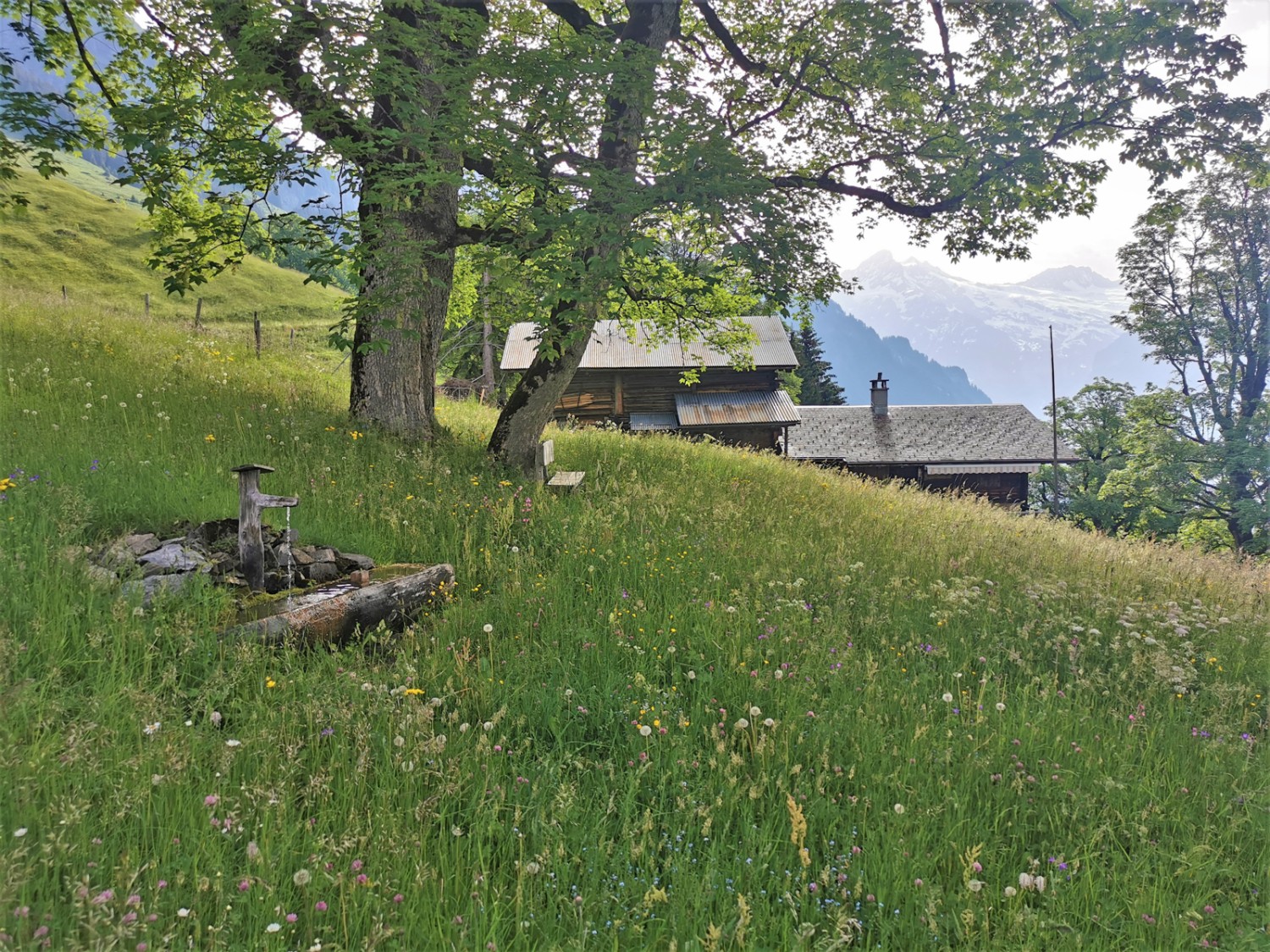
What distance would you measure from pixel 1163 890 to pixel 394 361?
8.28 m

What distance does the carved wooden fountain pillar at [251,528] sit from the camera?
155 inches

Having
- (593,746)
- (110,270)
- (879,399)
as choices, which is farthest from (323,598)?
(110,270)

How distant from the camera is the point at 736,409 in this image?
26578 mm

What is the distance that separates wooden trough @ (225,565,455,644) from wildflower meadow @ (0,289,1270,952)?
0.44 feet

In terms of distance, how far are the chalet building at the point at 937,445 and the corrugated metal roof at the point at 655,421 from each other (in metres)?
8.43

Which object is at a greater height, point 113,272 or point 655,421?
point 113,272

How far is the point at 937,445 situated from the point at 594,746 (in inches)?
1362

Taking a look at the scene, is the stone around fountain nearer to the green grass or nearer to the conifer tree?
the green grass

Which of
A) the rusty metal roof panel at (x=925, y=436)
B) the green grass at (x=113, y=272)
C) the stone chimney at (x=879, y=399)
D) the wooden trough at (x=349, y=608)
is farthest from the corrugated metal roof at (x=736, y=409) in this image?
the wooden trough at (x=349, y=608)

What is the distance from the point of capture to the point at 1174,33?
7023 millimetres

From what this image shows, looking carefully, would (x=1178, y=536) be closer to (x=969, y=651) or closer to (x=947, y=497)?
(x=947, y=497)

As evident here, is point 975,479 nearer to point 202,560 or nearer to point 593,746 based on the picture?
point 593,746

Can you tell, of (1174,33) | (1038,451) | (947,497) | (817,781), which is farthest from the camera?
(1038,451)

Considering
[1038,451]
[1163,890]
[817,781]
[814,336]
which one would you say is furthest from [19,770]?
[814,336]
